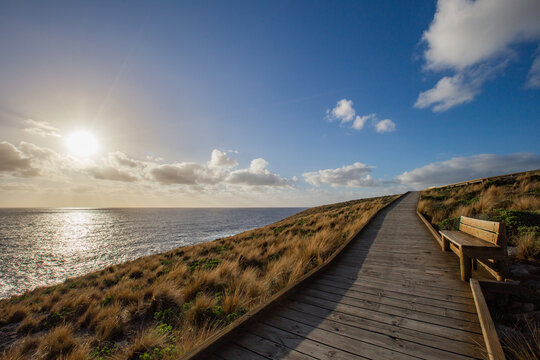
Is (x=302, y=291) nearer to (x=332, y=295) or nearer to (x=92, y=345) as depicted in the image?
(x=332, y=295)

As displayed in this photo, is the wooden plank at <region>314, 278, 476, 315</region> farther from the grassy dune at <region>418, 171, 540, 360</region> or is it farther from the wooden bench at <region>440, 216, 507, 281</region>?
the wooden bench at <region>440, 216, 507, 281</region>

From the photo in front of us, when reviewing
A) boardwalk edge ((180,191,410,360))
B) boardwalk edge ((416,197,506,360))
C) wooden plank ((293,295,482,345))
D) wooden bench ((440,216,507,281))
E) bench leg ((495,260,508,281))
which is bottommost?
wooden plank ((293,295,482,345))

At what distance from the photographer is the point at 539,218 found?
5.72m

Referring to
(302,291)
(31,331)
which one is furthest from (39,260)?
(302,291)

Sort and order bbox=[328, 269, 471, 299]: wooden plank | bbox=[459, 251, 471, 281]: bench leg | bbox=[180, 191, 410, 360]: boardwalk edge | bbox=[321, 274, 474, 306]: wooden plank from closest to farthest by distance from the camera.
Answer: bbox=[180, 191, 410, 360]: boardwalk edge
bbox=[321, 274, 474, 306]: wooden plank
bbox=[328, 269, 471, 299]: wooden plank
bbox=[459, 251, 471, 281]: bench leg

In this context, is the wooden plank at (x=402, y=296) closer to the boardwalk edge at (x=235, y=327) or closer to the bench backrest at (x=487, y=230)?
the boardwalk edge at (x=235, y=327)

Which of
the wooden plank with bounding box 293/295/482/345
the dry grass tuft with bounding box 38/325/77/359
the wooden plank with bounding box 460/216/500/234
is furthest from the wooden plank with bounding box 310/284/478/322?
the dry grass tuft with bounding box 38/325/77/359

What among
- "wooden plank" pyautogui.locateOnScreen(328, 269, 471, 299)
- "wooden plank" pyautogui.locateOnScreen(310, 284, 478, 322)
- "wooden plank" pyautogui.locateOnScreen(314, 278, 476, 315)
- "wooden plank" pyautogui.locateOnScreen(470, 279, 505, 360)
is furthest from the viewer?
"wooden plank" pyautogui.locateOnScreen(328, 269, 471, 299)

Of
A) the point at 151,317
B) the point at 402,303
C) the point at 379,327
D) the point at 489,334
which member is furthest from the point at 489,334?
the point at 151,317

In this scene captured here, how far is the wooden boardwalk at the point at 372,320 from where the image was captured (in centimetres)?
Answer: 229

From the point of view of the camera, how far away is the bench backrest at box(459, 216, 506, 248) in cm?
330

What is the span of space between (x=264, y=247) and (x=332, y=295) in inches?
251

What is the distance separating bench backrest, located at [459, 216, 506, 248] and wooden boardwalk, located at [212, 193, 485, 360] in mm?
876

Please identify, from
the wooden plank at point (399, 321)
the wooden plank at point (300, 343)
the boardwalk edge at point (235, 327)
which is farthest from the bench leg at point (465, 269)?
the wooden plank at point (300, 343)
